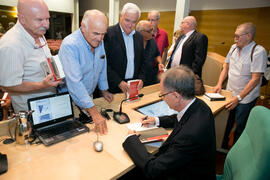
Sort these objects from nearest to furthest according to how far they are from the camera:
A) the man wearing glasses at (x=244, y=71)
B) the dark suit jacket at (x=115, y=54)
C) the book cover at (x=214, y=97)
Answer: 1. the dark suit jacket at (x=115, y=54)
2. the man wearing glasses at (x=244, y=71)
3. the book cover at (x=214, y=97)

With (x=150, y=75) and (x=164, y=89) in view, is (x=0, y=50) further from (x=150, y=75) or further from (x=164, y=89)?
(x=150, y=75)

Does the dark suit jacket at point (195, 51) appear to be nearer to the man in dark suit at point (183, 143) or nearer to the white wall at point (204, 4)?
the man in dark suit at point (183, 143)

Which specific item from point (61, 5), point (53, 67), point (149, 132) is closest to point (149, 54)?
point (149, 132)

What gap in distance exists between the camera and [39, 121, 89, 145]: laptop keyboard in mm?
1204

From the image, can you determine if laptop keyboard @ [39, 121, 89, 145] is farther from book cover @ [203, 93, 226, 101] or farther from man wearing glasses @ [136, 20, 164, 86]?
book cover @ [203, 93, 226, 101]

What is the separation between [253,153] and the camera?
92 centimetres

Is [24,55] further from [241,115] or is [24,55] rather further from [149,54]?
[241,115]

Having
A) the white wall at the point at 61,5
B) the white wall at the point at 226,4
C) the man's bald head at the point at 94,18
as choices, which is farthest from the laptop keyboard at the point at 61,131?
the white wall at the point at 61,5

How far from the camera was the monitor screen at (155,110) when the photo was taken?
1781 mm

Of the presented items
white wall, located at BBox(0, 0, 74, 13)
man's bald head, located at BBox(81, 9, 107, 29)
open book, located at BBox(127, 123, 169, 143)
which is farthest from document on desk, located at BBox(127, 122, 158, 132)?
white wall, located at BBox(0, 0, 74, 13)

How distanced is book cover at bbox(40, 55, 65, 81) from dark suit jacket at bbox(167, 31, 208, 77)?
1924 millimetres

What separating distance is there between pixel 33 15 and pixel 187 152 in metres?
1.32

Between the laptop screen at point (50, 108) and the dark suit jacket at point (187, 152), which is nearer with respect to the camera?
the dark suit jacket at point (187, 152)

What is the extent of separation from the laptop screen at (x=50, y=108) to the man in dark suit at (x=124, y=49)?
0.68 meters
